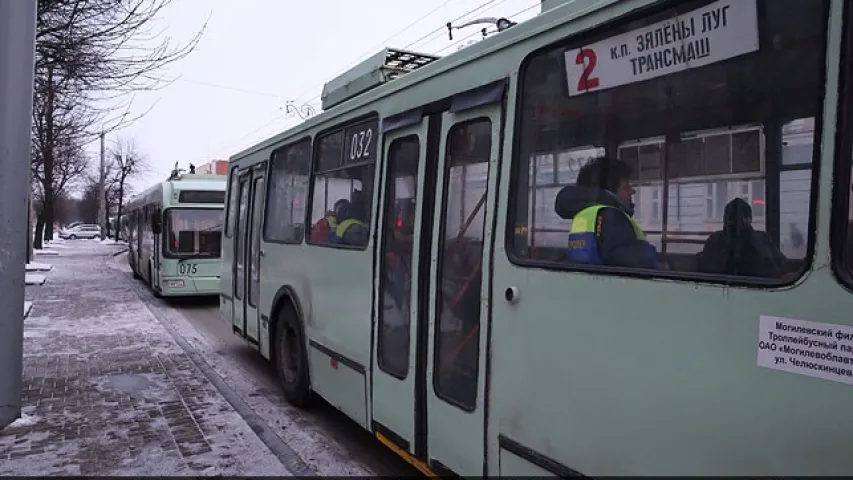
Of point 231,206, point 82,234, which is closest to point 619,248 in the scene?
point 231,206

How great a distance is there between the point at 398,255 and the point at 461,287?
30.7 inches

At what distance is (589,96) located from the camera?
2783 mm

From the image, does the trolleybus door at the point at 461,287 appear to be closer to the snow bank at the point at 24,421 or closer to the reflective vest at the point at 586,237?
the reflective vest at the point at 586,237

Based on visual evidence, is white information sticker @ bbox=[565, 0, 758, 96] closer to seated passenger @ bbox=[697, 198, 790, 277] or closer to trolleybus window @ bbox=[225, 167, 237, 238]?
seated passenger @ bbox=[697, 198, 790, 277]

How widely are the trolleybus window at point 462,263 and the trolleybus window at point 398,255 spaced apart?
37 centimetres

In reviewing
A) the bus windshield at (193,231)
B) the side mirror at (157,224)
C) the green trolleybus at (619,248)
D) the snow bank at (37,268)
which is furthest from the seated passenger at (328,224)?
the snow bank at (37,268)

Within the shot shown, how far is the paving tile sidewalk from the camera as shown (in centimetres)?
464

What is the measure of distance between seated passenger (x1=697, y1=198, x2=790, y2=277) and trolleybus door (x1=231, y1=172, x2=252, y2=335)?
6559 millimetres

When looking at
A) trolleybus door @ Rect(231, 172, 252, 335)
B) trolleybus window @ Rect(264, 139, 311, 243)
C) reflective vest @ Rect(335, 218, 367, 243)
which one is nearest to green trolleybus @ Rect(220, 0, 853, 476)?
reflective vest @ Rect(335, 218, 367, 243)

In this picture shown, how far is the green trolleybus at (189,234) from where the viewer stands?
14.0 m

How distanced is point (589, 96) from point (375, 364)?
7.97ft

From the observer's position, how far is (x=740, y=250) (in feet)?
7.12

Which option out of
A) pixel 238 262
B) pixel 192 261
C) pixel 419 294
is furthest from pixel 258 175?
pixel 192 261

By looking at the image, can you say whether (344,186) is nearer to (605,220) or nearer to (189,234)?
(605,220)
